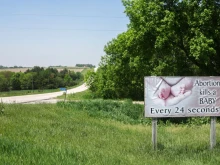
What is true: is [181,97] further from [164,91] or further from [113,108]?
[113,108]

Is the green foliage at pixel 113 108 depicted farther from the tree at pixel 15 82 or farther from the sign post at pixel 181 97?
the tree at pixel 15 82

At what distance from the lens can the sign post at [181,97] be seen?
8.02 m

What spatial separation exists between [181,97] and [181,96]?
27mm

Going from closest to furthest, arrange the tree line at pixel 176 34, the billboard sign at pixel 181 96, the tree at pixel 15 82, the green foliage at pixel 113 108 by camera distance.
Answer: the billboard sign at pixel 181 96, the green foliage at pixel 113 108, the tree line at pixel 176 34, the tree at pixel 15 82

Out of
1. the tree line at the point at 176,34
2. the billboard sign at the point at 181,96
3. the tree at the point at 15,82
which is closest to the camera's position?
the billboard sign at the point at 181,96

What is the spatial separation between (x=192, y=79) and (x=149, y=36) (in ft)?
58.9

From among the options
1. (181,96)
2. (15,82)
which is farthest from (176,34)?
(15,82)

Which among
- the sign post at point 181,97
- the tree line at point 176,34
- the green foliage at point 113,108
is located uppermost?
the tree line at point 176,34

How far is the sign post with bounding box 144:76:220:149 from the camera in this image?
802cm

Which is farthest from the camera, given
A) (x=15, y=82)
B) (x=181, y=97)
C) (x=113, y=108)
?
(x=15, y=82)

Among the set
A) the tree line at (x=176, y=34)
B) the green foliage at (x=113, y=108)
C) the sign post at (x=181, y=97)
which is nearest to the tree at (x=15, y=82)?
the tree line at (x=176, y=34)

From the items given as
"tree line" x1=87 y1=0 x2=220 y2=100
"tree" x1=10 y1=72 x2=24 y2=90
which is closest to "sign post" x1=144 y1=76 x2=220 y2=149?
"tree line" x1=87 y1=0 x2=220 y2=100

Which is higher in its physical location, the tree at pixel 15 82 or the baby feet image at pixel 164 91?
the baby feet image at pixel 164 91

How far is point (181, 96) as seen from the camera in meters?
8.22
